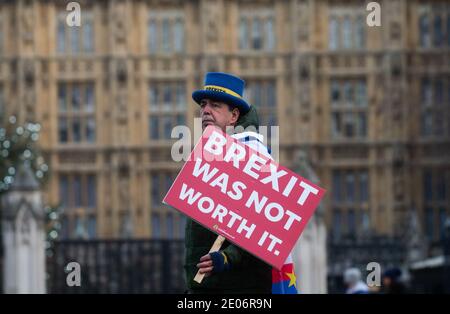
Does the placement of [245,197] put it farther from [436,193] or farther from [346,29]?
[346,29]

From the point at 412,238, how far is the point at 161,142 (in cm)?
826

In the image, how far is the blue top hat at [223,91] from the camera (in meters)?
A: 5.21

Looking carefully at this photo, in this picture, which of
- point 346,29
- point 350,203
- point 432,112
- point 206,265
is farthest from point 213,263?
point 432,112

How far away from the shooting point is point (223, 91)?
17.1 ft

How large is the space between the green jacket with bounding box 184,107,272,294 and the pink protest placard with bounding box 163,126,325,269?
0.38ft

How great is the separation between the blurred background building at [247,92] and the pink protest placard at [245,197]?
30935 mm

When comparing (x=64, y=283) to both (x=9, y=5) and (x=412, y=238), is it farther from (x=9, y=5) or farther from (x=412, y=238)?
(x=9, y=5)

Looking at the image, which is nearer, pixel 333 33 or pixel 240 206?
pixel 240 206

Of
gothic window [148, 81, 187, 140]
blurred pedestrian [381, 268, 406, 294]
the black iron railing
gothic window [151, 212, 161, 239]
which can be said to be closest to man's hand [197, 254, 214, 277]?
blurred pedestrian [381, 268, 406, 294]

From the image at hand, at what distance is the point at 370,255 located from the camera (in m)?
26.1

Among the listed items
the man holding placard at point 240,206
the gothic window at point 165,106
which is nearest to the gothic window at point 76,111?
the gothic window at point 165,106

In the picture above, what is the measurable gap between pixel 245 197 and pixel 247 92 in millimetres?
31843

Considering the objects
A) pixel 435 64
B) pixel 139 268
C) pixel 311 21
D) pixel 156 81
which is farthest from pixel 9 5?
pixel 139 268
